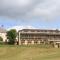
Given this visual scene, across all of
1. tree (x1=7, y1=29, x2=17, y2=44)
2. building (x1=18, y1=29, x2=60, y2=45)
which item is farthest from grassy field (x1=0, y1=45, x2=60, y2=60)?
building (x1=18, y1=29, x2=60, y2=45)

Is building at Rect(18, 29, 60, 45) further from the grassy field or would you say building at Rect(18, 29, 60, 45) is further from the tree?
the grassy field

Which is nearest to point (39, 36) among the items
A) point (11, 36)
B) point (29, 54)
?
point (11, 36)

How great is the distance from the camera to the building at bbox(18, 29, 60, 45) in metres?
149

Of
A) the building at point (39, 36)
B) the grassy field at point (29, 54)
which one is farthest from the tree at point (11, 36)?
the grassy field at point (29, 54)

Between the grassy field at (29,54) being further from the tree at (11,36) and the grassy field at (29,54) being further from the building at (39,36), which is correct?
the building at (39,36)

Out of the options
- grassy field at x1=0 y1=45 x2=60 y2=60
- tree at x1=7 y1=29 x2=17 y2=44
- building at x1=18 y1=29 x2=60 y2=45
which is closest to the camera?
grassy field at x1=0 y1=45 x2=60 y2=60

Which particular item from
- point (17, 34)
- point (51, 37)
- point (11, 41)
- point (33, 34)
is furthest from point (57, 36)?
point (11, 41)

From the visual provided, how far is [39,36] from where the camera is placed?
514ft

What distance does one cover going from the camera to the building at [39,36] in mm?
148738

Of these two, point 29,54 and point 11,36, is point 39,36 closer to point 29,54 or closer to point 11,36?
point 11,36

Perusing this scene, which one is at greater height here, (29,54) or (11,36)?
(11,36)

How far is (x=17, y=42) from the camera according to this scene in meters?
140

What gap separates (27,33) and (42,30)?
15.8 metres

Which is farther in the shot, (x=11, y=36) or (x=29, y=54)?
(x=11, y=36)
